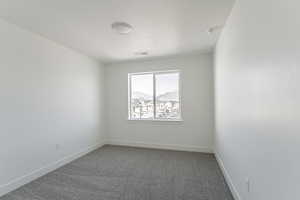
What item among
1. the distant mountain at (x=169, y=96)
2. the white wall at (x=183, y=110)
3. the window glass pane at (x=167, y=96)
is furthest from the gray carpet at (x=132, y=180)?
the distant mountain at (x=169, y=96)

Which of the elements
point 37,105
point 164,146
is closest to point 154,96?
point 164,146

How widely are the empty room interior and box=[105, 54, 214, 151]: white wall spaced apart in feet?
0.09

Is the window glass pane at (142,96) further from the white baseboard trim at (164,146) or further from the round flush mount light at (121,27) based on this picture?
the round flush mount light at (121,27)

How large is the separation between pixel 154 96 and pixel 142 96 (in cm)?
37

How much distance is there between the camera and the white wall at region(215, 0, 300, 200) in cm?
83

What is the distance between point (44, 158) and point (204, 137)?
11.2 feet

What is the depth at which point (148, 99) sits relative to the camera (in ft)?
14.4

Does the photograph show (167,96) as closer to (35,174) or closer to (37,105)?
(37,105)

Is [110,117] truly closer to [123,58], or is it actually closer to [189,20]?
[123,58]

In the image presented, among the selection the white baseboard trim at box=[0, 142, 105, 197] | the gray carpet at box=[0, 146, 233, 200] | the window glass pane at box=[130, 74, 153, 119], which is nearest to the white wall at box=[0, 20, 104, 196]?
the white baseboard trim at box=[0, 142, 105, 197]

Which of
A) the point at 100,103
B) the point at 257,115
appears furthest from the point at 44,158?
the point at 257,115

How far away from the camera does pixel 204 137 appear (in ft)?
12.4

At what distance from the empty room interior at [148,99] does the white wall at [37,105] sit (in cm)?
2

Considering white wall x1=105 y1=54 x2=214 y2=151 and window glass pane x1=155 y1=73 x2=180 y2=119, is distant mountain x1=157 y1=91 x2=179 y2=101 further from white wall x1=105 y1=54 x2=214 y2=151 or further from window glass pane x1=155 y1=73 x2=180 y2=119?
white wall x1=105 y1=54 x2=214 y2=151
